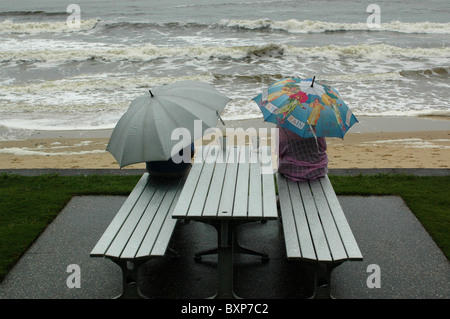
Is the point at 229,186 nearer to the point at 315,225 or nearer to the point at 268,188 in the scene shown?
the point at 268,188

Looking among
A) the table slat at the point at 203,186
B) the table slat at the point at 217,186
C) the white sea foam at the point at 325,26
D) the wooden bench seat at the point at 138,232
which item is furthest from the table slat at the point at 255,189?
the white sea foam at the point at 325,26

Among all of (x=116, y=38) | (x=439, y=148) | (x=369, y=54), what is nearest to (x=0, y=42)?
(x=116, y=38)

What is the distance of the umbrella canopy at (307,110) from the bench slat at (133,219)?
1.35 m

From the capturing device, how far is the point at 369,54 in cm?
2025

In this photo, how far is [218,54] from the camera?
20.5 meters

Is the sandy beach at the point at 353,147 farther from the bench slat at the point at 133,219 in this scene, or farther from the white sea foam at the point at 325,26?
the white sea foam at the point at 325,26

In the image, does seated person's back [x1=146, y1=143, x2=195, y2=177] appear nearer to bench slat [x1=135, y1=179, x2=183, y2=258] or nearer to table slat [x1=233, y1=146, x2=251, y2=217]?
bench slat [x1=135, y1=179, x2=183, y2=258]

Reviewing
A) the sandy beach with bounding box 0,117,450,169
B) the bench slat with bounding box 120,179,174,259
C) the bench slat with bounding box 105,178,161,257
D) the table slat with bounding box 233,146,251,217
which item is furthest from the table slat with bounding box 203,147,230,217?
the sandy beach with bounding box 0,117,450,169

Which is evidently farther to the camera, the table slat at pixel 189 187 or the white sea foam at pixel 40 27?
the white sea foam at pixel 40 27

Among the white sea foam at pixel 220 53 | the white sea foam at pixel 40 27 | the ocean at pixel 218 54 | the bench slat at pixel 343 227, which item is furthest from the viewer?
the white sea foam at pixel 40 27

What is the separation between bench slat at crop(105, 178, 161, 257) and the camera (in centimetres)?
392

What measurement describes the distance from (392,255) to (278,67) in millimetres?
14170

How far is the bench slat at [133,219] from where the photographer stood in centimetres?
392

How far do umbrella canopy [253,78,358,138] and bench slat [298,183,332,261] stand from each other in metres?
0.59
